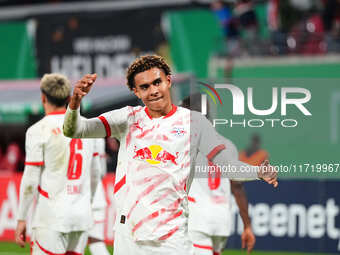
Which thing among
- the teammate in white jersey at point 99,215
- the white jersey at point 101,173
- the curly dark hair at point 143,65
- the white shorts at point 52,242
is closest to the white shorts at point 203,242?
the white shorts at point 52,242

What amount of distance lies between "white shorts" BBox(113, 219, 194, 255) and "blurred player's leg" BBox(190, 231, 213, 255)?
1.87 m

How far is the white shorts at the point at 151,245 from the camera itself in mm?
4602

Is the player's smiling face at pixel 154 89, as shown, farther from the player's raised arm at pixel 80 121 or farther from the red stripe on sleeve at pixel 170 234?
the red stripe on sleeve at pixel 170 234

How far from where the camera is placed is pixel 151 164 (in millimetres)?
4672

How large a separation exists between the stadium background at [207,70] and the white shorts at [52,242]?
Answer: 1.71 meters

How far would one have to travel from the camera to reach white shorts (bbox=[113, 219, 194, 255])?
15.1 ft

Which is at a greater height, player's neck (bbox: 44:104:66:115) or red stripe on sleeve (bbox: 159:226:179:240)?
player's neck (bbox: 44:104:66:115)

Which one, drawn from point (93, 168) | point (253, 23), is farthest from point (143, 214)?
point (253, 23)

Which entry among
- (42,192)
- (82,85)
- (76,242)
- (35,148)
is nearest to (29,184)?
(42,192)

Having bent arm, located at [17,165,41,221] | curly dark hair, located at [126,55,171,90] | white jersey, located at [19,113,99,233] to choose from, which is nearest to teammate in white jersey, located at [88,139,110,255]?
white jersey, located at [19,113,99,233]

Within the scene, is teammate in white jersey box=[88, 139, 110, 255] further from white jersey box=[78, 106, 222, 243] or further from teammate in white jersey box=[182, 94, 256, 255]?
white jersey box=[78, 106, 222, 243]

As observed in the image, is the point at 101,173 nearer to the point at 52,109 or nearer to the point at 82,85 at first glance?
the point at 52,109

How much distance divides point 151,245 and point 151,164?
0.52 metres

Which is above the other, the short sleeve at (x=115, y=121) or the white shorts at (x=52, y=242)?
the short sleeve at (x=115, y=121)
